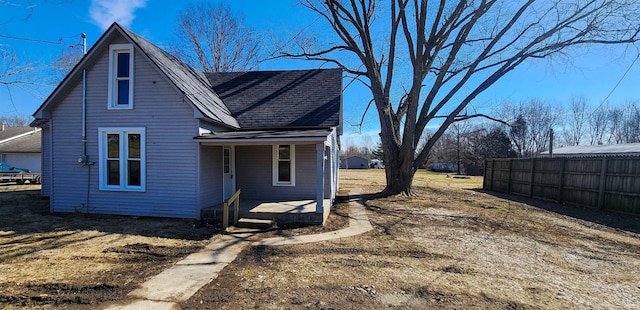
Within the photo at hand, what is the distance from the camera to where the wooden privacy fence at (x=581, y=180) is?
32.3ft

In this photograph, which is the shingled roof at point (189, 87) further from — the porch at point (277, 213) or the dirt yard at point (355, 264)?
the dirt yard at point (355, 264)

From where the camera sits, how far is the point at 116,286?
410 cm

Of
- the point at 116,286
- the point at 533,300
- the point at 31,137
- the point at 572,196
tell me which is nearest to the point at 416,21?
the point at 572,196

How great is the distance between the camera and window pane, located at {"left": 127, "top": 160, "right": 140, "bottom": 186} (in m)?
8.69

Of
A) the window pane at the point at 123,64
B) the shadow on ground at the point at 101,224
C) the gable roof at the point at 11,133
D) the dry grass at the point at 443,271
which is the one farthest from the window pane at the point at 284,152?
the gable roof at the point at 11,133

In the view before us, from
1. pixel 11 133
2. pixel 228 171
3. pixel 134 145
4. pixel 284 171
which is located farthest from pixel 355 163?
pixel 134 145

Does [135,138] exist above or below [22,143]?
above

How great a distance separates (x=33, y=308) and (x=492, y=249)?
7.44 metres

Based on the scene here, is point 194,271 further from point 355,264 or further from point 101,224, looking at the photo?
point 101,224

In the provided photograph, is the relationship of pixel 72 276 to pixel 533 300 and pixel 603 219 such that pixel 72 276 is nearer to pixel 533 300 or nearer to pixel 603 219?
pixel 533 300

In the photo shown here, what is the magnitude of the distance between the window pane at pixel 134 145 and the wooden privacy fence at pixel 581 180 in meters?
15.7

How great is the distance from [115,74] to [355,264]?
346 inches

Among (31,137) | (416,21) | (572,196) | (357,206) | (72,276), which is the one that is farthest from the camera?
(31,137)

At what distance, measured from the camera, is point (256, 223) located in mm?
7688
